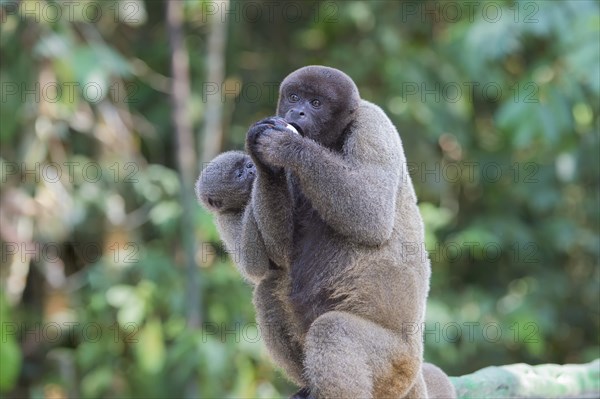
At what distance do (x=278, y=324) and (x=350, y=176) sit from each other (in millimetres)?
1046

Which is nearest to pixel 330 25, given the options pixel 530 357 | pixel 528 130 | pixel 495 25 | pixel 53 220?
pixel 495 25

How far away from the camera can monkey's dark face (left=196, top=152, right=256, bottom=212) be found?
493 cm

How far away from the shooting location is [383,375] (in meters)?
4.23

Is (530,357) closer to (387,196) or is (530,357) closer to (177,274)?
(177,274)

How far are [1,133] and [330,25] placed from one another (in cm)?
429

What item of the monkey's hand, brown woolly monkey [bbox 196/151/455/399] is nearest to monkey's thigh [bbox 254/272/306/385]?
brown woolly monkey [bbox 196/151/455/399]

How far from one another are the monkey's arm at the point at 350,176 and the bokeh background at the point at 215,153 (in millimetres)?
3689

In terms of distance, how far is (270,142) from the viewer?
4191 mm

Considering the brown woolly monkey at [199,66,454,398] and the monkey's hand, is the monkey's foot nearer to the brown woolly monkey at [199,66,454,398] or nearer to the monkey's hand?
the brown woolly monkey at [199,66,454,398]

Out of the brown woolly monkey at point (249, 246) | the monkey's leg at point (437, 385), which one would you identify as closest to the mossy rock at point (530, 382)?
the monkey's leg at point (437, 385)

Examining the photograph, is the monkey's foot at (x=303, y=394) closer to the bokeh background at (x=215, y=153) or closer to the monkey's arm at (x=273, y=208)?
the monkey's arm at (x=273, y=208)

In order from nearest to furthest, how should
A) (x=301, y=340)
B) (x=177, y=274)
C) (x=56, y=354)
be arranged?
(x=301, y=340)
(x=177, y=274)
(x=56, y=354)

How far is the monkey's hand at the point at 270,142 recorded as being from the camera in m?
4.18

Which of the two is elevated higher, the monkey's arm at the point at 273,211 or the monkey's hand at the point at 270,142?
the monkey's hand at the point at 270,142
